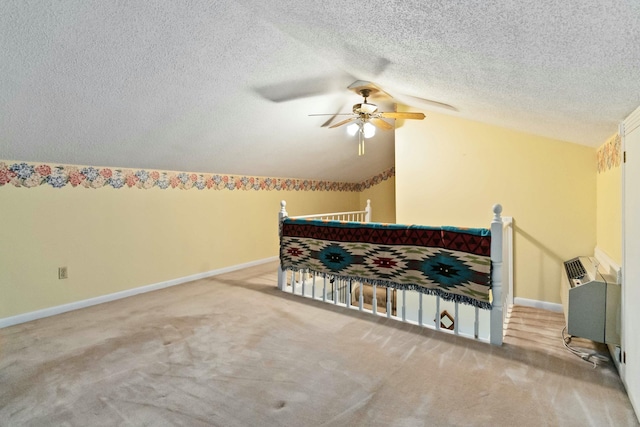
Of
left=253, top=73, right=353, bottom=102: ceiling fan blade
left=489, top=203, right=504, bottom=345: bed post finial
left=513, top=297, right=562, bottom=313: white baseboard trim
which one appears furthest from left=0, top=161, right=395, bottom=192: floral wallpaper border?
left=513, top=297, right=562, bottom=313: white baseboard trim

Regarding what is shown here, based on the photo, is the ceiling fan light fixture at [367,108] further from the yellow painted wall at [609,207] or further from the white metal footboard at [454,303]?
the yellow painted wall at [609,207]

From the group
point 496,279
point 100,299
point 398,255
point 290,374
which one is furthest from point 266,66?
point 100,299

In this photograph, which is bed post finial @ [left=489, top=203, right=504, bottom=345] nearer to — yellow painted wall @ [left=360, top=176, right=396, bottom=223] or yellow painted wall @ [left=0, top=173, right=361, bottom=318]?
yellow painted wall @ [left=0, top=173, right=361, bottom=318]

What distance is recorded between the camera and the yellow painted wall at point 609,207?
2.31 metres

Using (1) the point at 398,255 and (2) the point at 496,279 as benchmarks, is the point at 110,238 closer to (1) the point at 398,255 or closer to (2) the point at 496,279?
(1) the point at 398,255

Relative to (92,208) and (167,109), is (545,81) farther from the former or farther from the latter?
(92,208)

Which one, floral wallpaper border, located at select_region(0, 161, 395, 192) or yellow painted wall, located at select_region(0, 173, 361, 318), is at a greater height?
floral wallpaper border, located at select_region(0, 161, 395, 192)

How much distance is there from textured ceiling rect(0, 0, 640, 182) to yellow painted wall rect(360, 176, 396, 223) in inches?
150

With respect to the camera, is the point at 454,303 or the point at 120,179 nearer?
the point at 454,303

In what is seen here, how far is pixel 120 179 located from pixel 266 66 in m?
2.22

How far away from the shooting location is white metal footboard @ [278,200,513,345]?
2.44 meters

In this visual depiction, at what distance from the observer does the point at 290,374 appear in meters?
2.08

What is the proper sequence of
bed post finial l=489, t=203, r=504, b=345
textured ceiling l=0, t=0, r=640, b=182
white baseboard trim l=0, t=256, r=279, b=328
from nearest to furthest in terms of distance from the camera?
1. textured ceiling l=0, t=0, r=640, b=182
2. bed post finial l=489, t=203, r=504, b=345
3. white baseboard trim l=0, t=256, r=279, b=328

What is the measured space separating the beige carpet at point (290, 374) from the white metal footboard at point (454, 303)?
Result: 0.51ft
